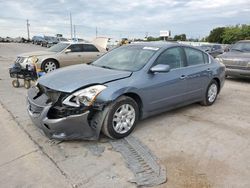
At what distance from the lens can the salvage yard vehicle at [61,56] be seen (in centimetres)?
1088

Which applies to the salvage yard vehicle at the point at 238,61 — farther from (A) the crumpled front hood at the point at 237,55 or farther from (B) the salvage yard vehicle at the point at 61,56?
(B) the salvage yard vehicle at the point at 61,56

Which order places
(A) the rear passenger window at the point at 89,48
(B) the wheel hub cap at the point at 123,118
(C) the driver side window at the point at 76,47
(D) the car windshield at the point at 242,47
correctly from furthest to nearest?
(A) the rear passenger window at the point at 89,48, (C) the driver side window at the point at 76,47, (D) the car windshield at the point at 242,47, (B) the wheel hub cap at the point at 123,118

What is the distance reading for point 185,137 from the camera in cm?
445

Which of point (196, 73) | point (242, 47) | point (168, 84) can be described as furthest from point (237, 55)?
point (168, 84)

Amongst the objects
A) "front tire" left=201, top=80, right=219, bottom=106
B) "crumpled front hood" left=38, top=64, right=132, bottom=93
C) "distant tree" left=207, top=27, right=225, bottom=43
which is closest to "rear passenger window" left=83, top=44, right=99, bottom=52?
"front tire" left=201, top=80, right=219, bottom=106

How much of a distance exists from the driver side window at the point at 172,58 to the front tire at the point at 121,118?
3.44 ft

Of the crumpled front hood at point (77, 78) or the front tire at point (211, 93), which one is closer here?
the crumpled front hood at point (77, 78)

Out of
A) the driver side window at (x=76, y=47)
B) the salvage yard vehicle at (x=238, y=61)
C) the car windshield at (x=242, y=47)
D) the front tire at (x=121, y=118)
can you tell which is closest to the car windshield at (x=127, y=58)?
the front tire at (x=121, y=118)

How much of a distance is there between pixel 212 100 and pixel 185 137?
7.83 feet

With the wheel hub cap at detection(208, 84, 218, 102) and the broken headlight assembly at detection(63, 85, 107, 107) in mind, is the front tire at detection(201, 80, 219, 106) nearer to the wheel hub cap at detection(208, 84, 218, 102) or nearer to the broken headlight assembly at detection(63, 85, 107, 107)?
the wheel hub cap at detection(208, 84, 218, 102)

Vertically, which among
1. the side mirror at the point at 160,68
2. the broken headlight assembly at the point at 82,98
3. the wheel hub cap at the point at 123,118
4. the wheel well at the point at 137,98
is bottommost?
the wheel hub cap at the point at 123,118

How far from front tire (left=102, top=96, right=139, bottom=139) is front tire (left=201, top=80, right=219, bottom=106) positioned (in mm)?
2420

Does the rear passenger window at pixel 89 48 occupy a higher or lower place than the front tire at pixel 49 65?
higher

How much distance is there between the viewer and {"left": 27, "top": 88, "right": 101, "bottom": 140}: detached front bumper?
380 cm
